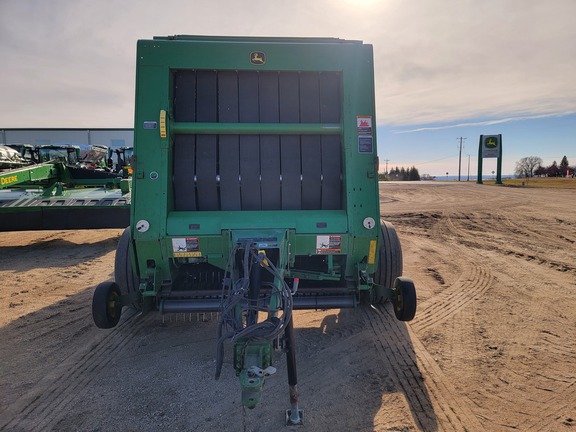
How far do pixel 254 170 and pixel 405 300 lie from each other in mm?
1831

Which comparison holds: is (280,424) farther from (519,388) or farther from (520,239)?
(520,239)

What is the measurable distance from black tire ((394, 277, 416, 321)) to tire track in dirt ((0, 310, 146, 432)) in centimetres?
272

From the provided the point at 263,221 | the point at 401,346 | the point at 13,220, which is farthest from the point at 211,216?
the point at 13,220

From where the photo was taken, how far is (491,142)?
Result: 99.0 ft

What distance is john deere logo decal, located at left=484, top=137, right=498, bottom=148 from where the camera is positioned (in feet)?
98.8

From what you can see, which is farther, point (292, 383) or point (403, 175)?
point (403, 175)

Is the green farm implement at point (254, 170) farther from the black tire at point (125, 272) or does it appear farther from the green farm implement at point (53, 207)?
the green farm implement at point (53, 207)

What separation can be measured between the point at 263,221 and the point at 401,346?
1.85 metres

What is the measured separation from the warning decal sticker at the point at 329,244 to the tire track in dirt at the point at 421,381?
1117mm

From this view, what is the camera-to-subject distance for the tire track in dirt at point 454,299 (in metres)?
4.46

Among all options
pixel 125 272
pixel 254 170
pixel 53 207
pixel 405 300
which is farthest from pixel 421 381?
pixel 53 207

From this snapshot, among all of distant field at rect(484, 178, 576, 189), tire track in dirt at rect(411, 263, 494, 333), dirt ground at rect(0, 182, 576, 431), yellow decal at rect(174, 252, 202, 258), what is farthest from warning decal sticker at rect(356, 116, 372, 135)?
distant field at rect(484, 178, 576, 189)

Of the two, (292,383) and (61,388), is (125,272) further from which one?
(292,383)

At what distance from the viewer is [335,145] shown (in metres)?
3.80
